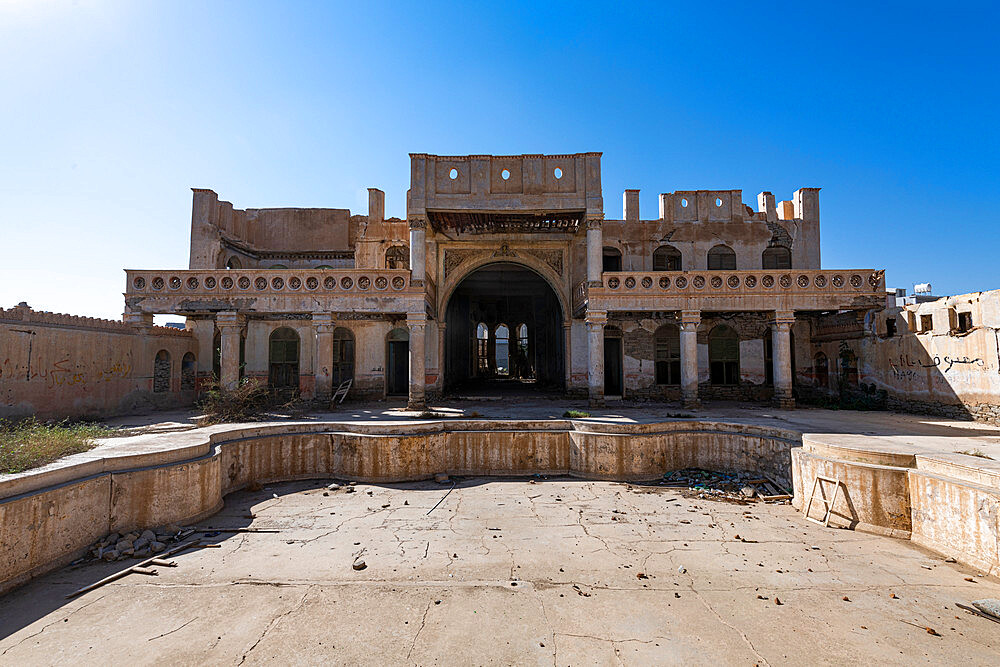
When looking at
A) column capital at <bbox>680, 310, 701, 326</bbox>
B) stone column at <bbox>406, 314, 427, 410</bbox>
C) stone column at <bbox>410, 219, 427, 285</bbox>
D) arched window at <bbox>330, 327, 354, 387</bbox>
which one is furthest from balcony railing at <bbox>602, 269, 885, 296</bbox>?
arched window at <bbox>330, 327, 354, 387</bbox>

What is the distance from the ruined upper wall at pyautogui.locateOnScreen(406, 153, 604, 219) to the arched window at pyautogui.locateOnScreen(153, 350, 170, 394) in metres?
10.3

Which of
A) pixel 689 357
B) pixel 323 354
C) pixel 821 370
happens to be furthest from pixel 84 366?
pixel 821 370

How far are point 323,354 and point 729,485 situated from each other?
12.3 m

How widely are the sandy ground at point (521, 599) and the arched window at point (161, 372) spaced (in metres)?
11.5

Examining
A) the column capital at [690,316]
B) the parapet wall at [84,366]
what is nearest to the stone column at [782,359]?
the column capital at [690,316]

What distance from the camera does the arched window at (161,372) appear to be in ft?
53.3

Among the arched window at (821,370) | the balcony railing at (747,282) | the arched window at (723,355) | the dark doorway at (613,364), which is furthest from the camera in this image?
the dark doorway at (613,364)

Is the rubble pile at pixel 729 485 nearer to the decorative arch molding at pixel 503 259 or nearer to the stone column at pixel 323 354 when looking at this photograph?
the decorative arch molding at pixel 503 259

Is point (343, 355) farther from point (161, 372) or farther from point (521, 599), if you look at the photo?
point (521, 599)

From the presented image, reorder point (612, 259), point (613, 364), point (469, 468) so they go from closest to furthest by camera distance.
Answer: point (469, 468), point (612, 259), point (613, 364)

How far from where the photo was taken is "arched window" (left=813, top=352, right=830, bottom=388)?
17.1 meters

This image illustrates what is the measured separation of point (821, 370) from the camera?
688 inches

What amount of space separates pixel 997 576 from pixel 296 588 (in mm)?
7926

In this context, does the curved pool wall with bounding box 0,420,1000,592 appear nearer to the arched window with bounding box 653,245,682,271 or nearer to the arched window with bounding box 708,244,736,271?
the arched window with bounding box 653,245,682,271
